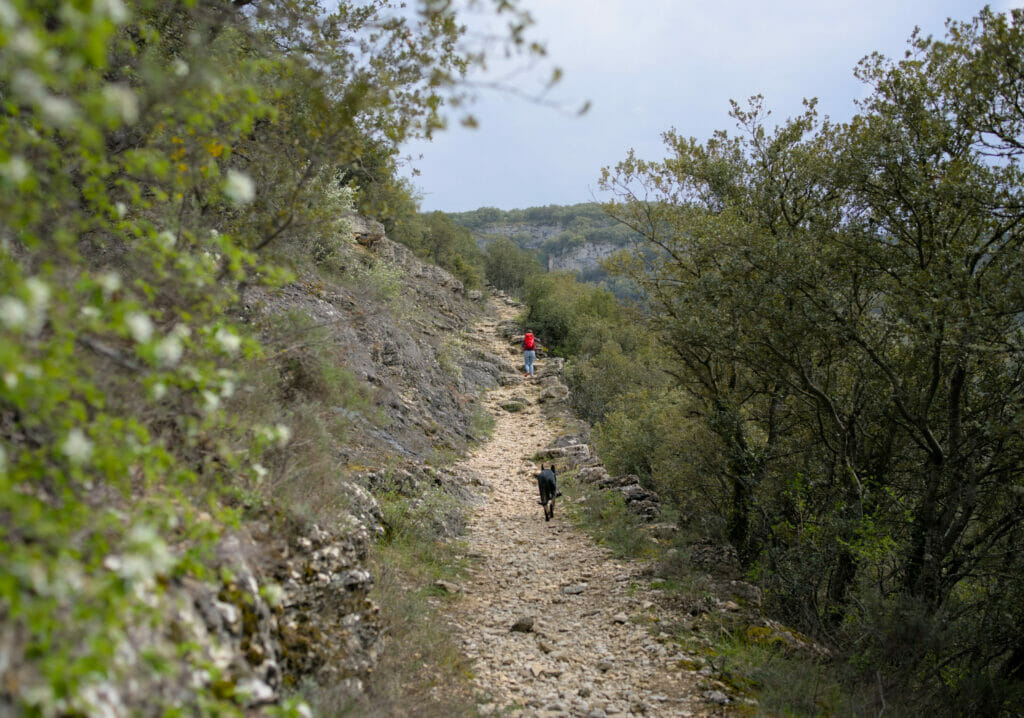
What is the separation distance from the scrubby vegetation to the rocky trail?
2052 millimetres

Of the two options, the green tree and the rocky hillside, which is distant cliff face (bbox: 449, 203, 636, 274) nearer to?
the green tree

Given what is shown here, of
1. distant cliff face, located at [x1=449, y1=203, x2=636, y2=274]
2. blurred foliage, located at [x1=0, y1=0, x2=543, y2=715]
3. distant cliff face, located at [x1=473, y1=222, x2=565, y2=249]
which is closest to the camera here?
blurred foliage, located at [x1=0, y1=0, x2=543, y2=715]

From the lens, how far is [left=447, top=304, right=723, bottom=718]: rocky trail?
5.83 meters

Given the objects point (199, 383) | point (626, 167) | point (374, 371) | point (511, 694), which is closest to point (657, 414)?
point (626, 167)

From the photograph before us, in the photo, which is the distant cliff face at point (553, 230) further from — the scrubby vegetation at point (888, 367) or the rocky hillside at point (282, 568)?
the scrubby vegetation at point (888, 367)

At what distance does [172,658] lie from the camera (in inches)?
94.7

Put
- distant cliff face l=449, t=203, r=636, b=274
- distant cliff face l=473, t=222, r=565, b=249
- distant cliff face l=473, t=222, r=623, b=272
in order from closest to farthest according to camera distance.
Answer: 1. distant cliff face l=473, t=222, r=623, b=272
2. distant cliff face l=449, t=203, r=636, b=274
3. distant cliff face l=473, t=222, r=565, b=249

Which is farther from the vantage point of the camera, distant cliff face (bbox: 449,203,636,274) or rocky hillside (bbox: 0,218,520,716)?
distant cliff face (bbox: 449,203,636,274)

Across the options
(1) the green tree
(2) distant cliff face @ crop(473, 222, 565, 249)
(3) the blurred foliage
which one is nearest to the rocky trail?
(3) the blurred foliage

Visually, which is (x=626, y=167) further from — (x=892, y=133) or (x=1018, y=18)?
(x=1018, y=18)

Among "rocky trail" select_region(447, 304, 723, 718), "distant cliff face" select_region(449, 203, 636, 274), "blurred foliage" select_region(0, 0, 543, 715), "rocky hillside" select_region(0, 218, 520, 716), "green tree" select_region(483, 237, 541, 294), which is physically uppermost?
"distant cliff face" select_region(449, 203, 636, 274)

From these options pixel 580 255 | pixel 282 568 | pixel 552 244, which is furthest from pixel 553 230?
pixel 282 568

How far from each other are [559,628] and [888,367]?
18.4 feet

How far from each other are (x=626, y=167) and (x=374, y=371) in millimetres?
7473
